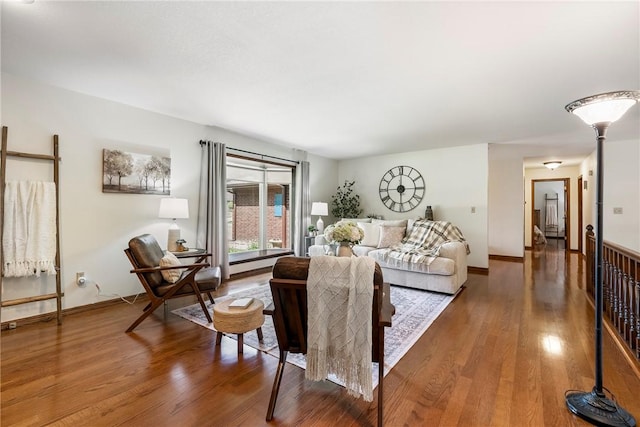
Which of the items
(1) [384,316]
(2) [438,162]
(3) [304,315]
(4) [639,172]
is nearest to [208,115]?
(3) [304,315]

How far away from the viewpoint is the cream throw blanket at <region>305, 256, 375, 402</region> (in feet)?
4.75

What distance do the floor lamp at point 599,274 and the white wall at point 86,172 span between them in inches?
165

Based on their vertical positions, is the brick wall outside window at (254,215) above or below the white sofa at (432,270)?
above

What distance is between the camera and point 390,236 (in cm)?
491

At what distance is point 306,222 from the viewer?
5.84m

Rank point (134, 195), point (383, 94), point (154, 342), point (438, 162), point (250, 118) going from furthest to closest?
point (438, 162), point (250, 118), point (134, 195), point (383, 94), point (154, 342)

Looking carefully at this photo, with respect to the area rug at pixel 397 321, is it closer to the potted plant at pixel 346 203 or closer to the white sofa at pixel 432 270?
the white sofa at pixel 432 270

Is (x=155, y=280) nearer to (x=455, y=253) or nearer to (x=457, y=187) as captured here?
(x=455, y=253)

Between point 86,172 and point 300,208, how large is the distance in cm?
348

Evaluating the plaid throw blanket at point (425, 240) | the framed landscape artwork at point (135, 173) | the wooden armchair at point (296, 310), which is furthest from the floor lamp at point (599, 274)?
the framed landscape artwork at point (135, 173)

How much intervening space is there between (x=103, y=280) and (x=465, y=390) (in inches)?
147

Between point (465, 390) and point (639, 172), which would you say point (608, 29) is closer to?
point (465, 390)

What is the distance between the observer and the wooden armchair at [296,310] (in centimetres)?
148

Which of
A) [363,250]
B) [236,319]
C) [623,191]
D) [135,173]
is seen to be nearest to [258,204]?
[363,250]
